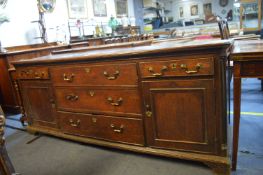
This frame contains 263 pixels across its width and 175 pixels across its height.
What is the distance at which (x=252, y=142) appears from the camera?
5.86ft

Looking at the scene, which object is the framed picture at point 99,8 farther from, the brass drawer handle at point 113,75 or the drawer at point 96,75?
the brass drawer handle at point 113,75

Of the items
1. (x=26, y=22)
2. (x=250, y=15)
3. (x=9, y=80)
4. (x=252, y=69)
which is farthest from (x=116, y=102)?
(x=250, y=15)

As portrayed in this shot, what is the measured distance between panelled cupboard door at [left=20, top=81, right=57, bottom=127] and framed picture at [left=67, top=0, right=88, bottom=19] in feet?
9.91

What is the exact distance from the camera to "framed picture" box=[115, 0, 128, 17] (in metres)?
6.48

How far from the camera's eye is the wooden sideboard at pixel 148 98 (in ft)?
4.46

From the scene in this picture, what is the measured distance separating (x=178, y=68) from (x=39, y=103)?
147cm

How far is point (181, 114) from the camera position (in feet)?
4.88

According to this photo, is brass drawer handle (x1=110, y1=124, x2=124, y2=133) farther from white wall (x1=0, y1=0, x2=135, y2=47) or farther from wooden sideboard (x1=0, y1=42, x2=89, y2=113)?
white wall (x1=0, y1=0, x2=135, y2=47)

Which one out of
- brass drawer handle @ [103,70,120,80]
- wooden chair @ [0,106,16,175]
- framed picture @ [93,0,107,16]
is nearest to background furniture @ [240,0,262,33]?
framed picture @ [93,0,107,16]

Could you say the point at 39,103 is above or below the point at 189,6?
below

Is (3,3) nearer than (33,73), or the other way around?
(33,73)

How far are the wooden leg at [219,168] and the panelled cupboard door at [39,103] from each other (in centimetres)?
143

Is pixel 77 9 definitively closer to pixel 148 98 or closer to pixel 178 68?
pixel 148 98

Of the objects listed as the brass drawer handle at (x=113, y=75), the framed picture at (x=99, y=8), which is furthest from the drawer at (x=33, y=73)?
the framed picture at (x=99, y=8)
